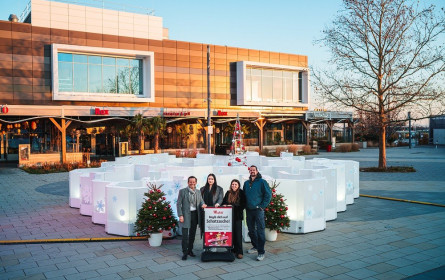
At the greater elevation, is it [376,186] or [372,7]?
[372,7]

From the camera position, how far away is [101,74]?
102ft

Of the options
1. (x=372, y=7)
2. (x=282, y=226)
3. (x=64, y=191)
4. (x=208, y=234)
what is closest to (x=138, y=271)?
(x=208, y=234)

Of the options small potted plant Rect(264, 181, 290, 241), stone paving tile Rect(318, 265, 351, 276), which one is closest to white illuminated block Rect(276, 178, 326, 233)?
small potted plant Rect(264, 181, 290, 241)

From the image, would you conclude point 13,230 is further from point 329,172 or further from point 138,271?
point 329,172

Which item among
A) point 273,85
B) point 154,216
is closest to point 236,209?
point 154,216

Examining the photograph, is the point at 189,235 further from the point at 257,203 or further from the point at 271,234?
the point at 271,234

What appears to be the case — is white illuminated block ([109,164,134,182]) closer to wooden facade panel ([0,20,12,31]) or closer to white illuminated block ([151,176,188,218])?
white illuminated block ([151,176,188,218])

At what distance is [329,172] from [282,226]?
2.65 meters

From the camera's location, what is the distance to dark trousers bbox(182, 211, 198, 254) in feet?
24.6

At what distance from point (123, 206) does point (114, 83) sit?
24.5 m

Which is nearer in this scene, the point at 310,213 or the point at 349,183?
the point at 310,213

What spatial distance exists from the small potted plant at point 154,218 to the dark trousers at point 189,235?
31.3 inches

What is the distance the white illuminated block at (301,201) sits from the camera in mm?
9086

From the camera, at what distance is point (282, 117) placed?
134 ft
